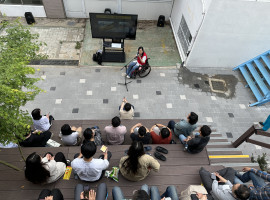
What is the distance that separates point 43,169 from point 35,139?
1481 mm

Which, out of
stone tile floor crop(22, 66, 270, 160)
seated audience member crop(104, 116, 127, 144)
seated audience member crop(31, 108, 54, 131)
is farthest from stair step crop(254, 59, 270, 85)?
seated audience member crop(31, 108, 54, 131)

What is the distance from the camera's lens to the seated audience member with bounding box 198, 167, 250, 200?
9.70 feet

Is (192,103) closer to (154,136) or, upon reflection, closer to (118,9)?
(154,136)

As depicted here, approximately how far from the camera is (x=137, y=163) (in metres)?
3.41

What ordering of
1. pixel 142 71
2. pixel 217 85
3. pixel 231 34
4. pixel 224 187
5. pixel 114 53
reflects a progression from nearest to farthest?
pixel 224 187
pixel 231 34
pixel 142 71
pixel 217 85
pixel 114 53

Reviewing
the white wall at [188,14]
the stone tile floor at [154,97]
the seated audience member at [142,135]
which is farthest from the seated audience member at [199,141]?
the white wall at [188,14]

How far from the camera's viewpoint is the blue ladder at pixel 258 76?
24.4ft

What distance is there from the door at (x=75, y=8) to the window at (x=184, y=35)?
16.8 feet

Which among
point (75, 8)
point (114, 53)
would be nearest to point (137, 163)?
point (114, 53)

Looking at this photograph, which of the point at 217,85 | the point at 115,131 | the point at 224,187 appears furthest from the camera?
the point at 217,85

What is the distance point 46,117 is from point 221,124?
19.1 ft

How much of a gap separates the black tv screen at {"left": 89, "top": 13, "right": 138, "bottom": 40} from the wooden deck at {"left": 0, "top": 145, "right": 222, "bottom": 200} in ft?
16.6

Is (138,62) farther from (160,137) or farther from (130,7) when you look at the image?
(130,7)

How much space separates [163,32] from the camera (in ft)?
33.6
